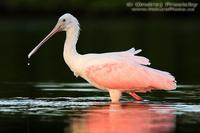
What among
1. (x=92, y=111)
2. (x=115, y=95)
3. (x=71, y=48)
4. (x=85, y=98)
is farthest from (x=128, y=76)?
(x=92, y=111)

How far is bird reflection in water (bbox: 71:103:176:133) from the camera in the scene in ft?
47.1

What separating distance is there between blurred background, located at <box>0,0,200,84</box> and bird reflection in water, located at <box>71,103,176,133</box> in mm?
5613

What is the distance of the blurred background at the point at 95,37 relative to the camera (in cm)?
2708

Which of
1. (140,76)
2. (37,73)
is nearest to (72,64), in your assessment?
(140,76)

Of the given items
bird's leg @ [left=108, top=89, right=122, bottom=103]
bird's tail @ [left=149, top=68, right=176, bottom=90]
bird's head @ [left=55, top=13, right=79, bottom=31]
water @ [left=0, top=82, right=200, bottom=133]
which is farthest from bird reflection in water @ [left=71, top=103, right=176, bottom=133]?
bird's head @ [left=55, top=13, right=79, bottom=31]

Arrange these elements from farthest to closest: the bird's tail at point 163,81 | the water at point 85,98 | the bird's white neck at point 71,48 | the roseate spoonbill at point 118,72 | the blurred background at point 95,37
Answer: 1. the blurred background at point 95,37
2. the bird's white neck at point 71,48
3. the roseate spoonbill at point 118,72
4. the bird's tail at point 163,81
5. the water at point 85,98

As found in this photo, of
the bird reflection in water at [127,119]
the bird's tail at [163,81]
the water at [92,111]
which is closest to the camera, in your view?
the bird reflection in water at [127,119]

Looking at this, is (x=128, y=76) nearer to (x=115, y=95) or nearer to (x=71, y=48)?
(x=115, y=95)

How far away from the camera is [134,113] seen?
53.7ft

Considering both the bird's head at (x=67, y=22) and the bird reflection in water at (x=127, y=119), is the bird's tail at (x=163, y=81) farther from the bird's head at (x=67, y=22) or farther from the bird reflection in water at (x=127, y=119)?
the bird's head at (x=67, y=22)

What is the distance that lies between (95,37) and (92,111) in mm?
29579

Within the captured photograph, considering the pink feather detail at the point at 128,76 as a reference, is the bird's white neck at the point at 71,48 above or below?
above

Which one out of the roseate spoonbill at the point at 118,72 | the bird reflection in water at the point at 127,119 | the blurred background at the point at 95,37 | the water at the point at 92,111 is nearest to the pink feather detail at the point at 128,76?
the roseate spoonbill at the point at 118,72

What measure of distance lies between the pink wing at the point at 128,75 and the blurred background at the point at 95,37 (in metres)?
4.29
